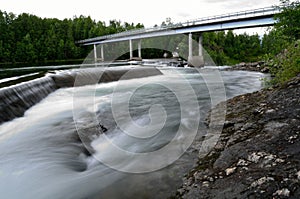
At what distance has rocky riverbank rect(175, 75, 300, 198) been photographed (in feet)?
9.53

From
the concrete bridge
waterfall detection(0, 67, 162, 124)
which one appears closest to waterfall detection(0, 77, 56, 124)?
waterfall detection(0, 67, 162, 124)

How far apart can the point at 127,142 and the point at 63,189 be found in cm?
234

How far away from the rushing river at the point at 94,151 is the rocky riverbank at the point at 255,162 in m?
0.50

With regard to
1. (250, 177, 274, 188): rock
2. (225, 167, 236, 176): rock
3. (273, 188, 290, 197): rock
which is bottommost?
(225, 167, 236, 176): rock

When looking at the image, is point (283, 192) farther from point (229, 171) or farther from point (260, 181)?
point (229, 171)

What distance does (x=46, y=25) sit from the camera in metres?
89.8

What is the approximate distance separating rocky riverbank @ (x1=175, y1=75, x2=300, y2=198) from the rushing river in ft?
1.65

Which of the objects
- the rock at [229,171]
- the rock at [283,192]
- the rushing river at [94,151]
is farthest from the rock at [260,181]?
the rushing river at [94,151]

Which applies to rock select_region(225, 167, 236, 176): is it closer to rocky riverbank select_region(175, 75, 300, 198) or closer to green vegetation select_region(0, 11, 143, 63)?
rocky riverbank select_region(175, 75, 300, 198)

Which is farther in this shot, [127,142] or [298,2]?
[298,2]

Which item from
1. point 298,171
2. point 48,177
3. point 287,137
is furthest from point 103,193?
point 287,137

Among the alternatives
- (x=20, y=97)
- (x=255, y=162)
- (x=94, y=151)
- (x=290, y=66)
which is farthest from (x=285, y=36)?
(x=20, y=97)

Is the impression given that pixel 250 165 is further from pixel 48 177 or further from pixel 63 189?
pixel 48 177

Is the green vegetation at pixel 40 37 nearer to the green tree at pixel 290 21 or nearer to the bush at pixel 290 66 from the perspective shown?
the green tree at pixel 290 21
